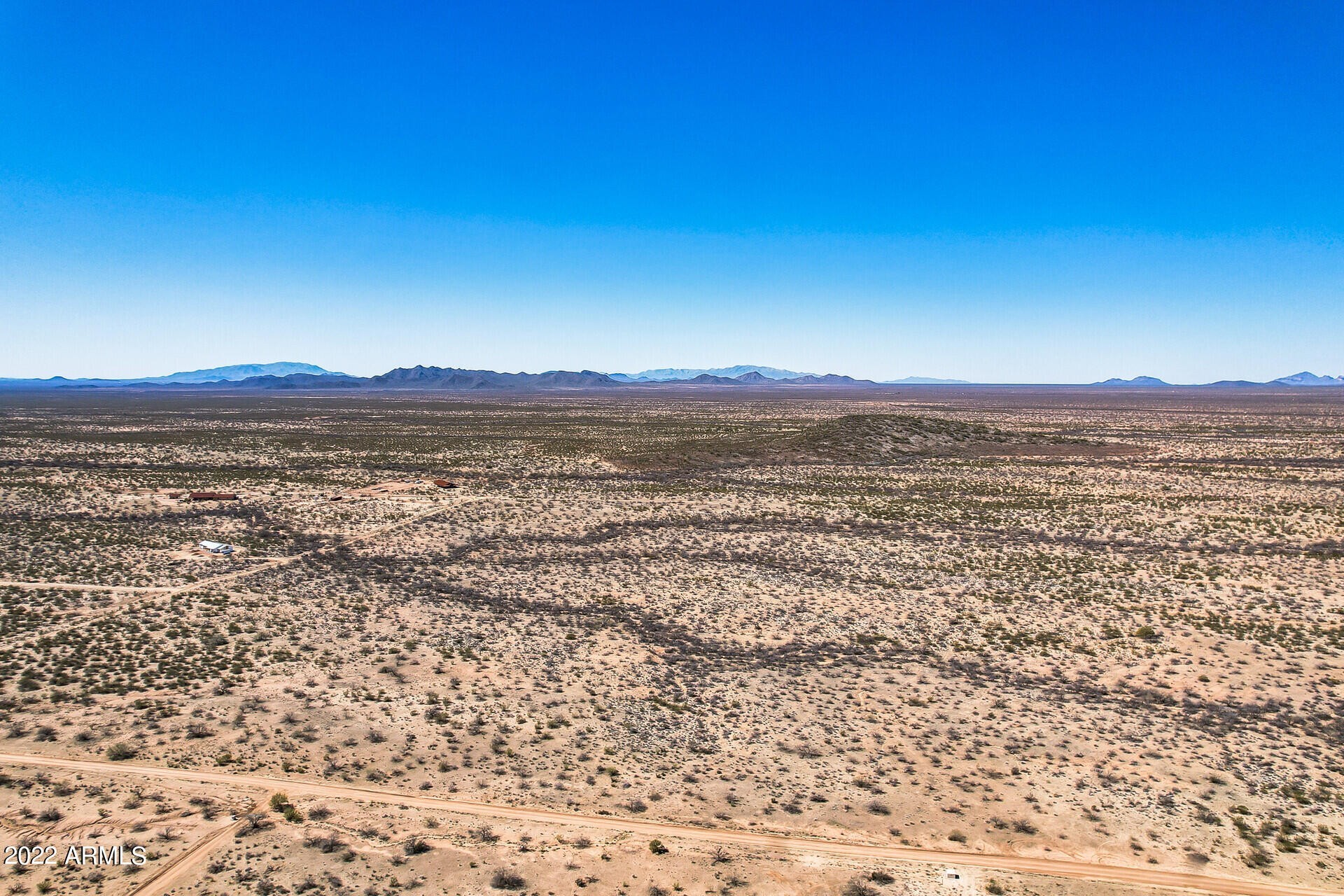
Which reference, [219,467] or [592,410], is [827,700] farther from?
[592,410]

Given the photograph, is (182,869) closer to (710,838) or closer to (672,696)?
(710,838)

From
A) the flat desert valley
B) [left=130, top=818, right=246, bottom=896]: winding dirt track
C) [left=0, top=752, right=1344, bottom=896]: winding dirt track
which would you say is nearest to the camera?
[left=130, top=818, right=246, bottom=896]: winding dirt track

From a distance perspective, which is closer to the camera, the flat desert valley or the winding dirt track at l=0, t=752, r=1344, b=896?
the winding dirt track at l=0, t=752, r=1344, b=896

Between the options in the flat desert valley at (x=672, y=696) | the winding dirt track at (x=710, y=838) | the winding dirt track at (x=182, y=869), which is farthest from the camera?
the flat desert valley at (x=672, y=696)

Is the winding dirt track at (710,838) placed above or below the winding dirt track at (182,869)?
below

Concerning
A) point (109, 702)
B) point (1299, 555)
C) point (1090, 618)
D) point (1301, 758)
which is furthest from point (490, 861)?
point (1299, 555)
